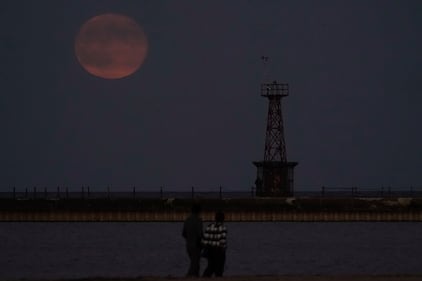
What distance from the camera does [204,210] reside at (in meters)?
105

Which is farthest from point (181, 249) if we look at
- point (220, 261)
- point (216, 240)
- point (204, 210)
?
point (216, 240)

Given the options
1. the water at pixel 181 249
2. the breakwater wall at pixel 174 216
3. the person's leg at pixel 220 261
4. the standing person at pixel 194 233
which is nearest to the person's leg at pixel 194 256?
the standing person at pixel 194 233

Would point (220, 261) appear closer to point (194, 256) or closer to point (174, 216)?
point (194, 256)

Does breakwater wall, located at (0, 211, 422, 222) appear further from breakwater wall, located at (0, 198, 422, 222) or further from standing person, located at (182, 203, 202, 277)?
standing person, located at (182, 203, 202, 277)

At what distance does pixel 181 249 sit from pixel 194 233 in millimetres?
36531

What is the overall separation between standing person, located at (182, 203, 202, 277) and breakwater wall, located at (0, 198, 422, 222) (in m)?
68.4

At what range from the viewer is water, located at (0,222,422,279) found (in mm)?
56094

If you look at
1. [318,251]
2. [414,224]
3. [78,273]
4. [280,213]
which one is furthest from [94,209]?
[78,273]

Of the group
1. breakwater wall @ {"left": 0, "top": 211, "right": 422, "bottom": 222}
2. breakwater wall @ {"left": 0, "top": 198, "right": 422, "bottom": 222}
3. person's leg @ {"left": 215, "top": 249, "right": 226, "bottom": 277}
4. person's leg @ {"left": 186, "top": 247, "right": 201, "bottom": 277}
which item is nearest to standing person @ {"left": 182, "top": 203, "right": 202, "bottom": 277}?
person's leg @ {"left": 186, "top": 247, "right": 201, "bottom": 277}

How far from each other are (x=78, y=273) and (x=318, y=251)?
864 inches

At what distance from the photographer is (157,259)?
63.2m

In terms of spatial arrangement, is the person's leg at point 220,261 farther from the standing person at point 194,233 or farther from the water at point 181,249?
the water at point 181,249

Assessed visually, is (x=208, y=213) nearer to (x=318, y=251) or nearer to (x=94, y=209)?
(x=94, y=209)

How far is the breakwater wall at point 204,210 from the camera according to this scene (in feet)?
344
